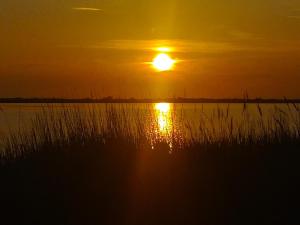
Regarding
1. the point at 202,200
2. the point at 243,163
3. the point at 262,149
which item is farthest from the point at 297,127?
the point at 202,200

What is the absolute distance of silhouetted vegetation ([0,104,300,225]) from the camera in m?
6.17

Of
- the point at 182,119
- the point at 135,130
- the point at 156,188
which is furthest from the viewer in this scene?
the point at 182,119

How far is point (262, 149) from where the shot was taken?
8977 mm

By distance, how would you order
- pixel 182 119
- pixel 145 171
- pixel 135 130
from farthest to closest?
pixel 182 119, pixel 135 130, pixel 145 171

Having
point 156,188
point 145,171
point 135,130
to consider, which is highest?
point 135,130

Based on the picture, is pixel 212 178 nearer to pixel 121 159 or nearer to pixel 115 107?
pixel 121 159

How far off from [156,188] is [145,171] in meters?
0.84

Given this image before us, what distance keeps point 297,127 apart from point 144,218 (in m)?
5.26

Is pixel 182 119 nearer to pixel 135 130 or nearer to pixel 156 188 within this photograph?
pixel 135 130

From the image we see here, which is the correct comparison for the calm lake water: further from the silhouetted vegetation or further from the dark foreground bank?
the dark foreground bank

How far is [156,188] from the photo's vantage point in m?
7.10

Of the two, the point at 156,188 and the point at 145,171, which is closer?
the point at 156,188

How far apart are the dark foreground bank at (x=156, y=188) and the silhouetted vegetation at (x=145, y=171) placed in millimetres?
12

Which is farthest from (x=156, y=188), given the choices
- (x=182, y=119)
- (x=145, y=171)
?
(x=182, y=119)
